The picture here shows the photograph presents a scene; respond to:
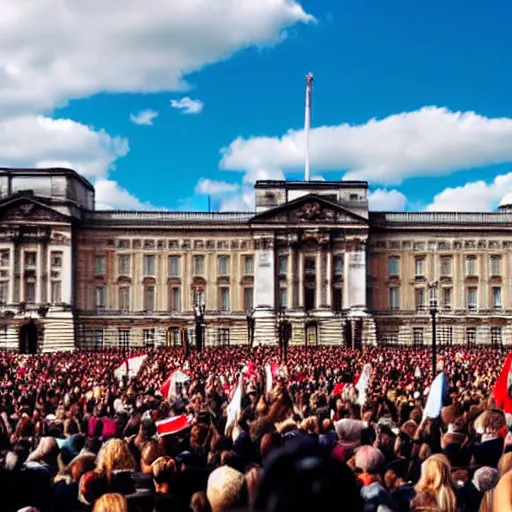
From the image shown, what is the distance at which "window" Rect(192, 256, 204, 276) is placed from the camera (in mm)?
81000

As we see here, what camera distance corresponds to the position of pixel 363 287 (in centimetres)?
7944

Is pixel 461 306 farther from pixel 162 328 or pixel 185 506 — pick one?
pixel 185 506

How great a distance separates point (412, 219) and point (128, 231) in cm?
2681

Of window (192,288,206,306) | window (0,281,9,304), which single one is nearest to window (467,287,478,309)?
window (192,288,206,306)

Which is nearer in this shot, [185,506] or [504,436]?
[185,506]

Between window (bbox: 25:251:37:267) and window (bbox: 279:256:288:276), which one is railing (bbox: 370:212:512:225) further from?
window (bbox: 25:251:37:267)

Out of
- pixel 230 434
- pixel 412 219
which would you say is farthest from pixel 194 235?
pixel 230 434

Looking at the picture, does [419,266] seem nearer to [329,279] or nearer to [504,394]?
[329,279]

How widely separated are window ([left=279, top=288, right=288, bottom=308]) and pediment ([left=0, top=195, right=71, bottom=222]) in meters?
21.9

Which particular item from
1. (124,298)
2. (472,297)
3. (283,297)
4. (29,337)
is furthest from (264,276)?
(29,337)

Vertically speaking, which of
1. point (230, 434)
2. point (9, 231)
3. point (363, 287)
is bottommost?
point (230, 434)

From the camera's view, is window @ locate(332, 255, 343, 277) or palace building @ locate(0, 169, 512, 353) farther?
window @ locate(332, 255, 343, 277)

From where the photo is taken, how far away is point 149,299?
80875 millimetres

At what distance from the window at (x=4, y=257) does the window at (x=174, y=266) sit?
14.5 meters
